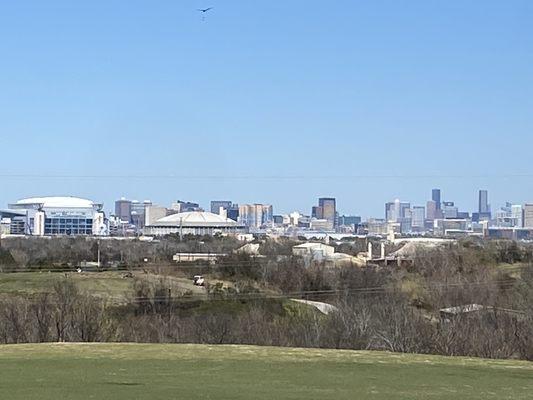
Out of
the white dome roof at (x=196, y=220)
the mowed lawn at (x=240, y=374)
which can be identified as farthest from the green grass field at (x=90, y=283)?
the white dome roof at (x=196, y=220)

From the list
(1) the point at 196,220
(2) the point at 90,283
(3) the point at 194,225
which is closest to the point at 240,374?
(2) the point at 90,283

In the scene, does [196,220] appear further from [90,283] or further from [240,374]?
[240,374]

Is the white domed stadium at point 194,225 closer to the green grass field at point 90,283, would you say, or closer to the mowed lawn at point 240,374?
the green grass field at point 90,283

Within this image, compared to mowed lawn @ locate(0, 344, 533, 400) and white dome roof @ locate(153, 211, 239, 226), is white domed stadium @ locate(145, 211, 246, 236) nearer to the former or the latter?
white dome roof @ locate(153, 211, 239, 226)

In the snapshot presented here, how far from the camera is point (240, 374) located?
16.1 m

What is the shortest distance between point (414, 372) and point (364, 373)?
985mm

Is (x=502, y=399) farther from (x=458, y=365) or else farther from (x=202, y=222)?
(x=202, y=222)

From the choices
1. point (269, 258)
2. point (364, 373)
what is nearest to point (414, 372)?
point (364, 373)

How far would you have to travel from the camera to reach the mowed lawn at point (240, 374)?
1359cm

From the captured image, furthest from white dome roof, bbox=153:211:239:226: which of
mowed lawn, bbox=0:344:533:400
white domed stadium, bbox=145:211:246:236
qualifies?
mowed lawn, bbox=0:344:533:400

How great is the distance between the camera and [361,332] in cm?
3397

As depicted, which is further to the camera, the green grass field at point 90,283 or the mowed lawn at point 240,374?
the green grass field at point 90,283

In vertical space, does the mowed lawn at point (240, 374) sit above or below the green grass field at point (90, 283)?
above

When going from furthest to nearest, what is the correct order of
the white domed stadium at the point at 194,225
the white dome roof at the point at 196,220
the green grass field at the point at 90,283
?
the white dome roof at the point at 196,220, the white domed stadium at the point at 194,225, the green grass field at the point at 90,283
